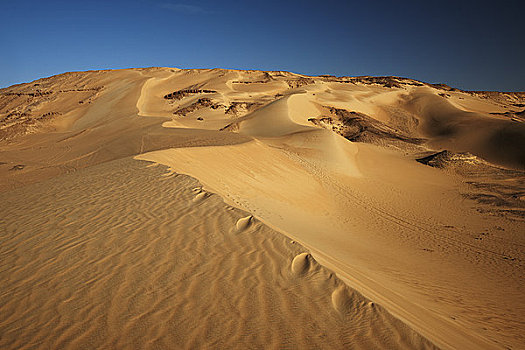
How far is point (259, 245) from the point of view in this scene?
4.43 metres

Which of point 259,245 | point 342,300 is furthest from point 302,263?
point 342,300

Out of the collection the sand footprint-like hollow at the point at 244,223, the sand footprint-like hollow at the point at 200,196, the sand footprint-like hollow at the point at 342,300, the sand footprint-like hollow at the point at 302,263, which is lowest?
the sand footprint-like hollow at the point at 342,300

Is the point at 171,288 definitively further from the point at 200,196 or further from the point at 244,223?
the point at 200,196

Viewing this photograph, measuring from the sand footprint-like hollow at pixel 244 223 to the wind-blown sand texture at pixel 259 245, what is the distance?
1.5 inches

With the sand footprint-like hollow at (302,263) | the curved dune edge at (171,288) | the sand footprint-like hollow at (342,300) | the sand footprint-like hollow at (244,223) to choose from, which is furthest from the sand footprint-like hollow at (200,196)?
the sand footprint-like hollow at (342,300)

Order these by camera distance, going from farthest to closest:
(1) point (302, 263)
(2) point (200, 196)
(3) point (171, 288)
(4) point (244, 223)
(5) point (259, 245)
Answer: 1. (2) point (200, 196)
2. (4) point (244, 223)
3. (5) point (259, 245)
4. (1) point (302, 263)
5. (3) point (171, 288)

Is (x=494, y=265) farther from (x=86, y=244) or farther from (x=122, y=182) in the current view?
(x=122, y=182)

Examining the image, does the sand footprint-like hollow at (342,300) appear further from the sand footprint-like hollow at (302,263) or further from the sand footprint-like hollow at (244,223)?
the sand footprint-like hollow at (244,223)

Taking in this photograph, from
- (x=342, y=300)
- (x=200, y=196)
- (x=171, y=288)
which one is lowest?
(x=342, y=300)

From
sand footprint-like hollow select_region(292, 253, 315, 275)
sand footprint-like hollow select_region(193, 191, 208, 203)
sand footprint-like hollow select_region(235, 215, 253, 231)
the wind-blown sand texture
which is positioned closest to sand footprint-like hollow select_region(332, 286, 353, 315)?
the wind-blown sand texture

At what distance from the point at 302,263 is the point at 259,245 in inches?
29.7

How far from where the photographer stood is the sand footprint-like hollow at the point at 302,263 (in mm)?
3790

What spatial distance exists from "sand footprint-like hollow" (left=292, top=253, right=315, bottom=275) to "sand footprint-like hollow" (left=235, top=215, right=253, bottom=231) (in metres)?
1.28

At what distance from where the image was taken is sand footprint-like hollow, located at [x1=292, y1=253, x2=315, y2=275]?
379 cm
